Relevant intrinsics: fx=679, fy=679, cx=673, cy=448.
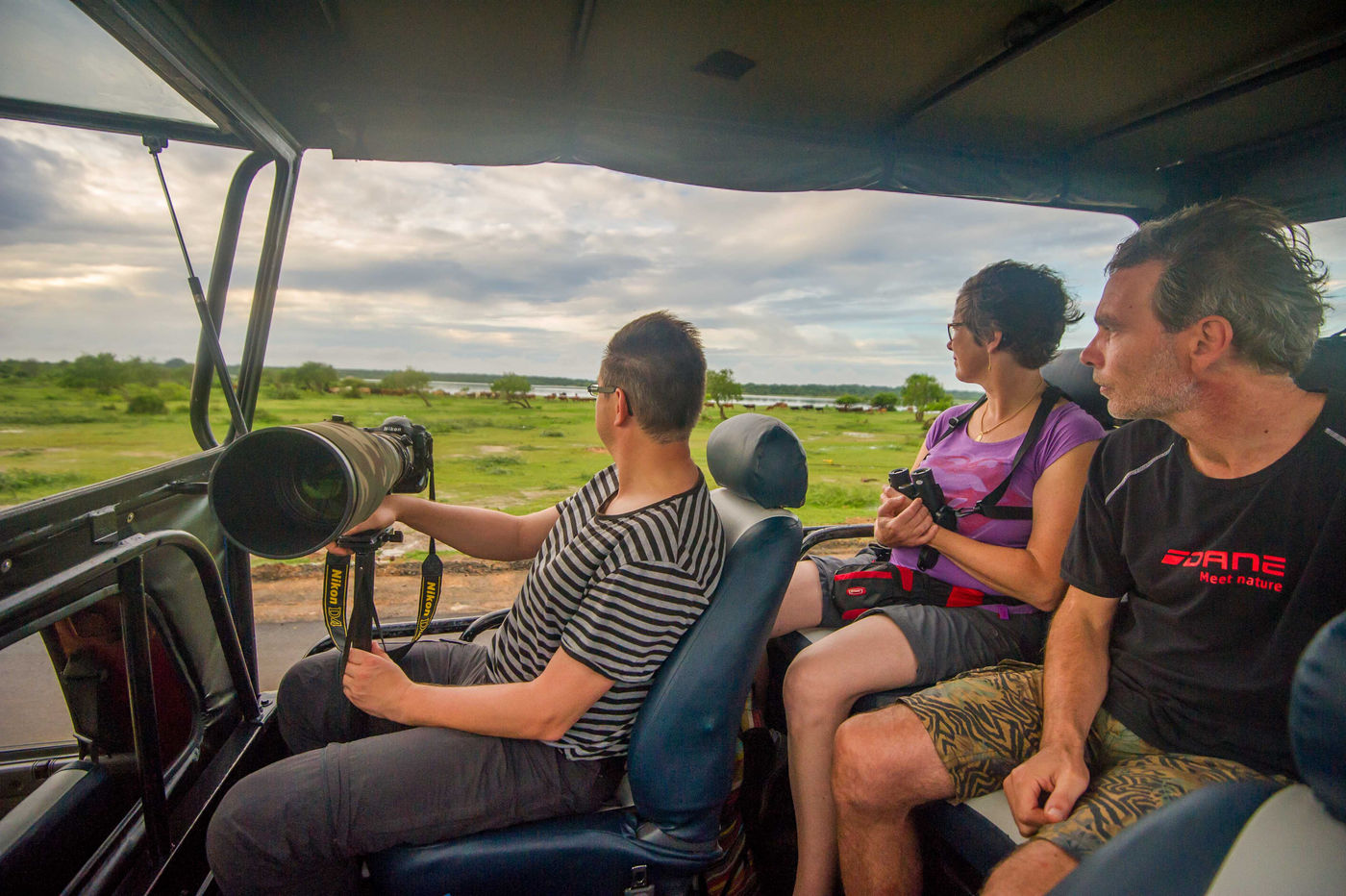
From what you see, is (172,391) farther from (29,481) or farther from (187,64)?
(187,64)

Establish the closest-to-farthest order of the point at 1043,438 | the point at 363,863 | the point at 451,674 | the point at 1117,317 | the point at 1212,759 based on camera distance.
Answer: the point at 1212,759 → the point at 363,863 → the point at 1117,317 → the point at 451,674 → the point at 1043,438

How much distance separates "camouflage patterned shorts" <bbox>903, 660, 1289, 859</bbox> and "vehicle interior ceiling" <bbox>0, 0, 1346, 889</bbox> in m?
1.51

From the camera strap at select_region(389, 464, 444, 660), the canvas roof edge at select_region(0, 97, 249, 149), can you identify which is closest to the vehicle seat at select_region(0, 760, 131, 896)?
the camera strap at select_region(389, 464, 444, 660)

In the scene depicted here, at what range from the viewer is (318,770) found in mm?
1182

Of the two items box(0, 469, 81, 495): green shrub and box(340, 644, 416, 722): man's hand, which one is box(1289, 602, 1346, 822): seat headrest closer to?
box(340, 644, 416, 722): man's hand

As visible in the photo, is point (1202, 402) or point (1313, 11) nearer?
point (1202, 402)

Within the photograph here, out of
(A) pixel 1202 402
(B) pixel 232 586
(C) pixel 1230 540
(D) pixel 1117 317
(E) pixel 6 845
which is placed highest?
(D) pixel 1117 317

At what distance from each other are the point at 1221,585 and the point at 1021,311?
96cm

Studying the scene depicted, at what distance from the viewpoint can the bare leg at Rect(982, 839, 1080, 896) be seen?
106cm

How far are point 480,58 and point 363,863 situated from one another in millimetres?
1873

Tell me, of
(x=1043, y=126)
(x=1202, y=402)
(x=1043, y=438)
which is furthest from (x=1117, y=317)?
(x=1043, y=126)

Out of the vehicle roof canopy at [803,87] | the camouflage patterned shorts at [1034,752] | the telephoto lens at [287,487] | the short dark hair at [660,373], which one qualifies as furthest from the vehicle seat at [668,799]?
the vehicle roof canopy at [803,87]

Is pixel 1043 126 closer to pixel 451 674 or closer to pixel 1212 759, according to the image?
pixel 1212 759

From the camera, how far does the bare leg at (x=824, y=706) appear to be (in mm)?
1569
